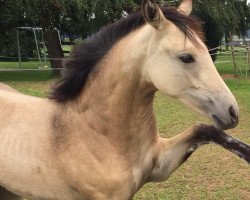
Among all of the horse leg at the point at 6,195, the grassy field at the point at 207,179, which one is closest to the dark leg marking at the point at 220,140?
the grassy field at the point at 207,179

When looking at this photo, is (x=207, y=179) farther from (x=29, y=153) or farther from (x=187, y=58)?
(x=187, y=58)

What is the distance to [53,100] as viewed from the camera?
3.14m

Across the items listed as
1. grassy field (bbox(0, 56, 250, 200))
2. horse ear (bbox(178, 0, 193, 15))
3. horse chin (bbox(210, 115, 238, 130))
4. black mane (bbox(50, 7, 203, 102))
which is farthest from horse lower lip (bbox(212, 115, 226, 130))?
grassy field (bbox(0, 56, 250, 200))

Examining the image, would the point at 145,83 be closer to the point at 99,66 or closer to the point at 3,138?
the point at 99,66

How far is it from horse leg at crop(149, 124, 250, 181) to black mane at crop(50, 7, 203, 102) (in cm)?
68

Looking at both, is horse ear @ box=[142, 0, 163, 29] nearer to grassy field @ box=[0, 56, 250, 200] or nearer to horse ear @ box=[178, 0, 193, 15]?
horse ear @ box=[178, 0, 193, 15]

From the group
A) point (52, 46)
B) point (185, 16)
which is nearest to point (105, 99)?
point (185, 16)

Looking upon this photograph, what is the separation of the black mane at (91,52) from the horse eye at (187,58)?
0.25 meters

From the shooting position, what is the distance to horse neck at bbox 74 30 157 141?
2719 millimetres

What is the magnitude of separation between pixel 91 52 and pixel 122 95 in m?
0.40

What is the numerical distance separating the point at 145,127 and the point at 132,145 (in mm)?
147

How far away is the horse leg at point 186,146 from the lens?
2.92 meters

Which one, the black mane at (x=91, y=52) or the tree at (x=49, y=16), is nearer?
the black mane at (x=91, y=52)

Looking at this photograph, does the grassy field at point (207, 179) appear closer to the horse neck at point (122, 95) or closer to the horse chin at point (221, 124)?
the horse neck at point (122, 95)
